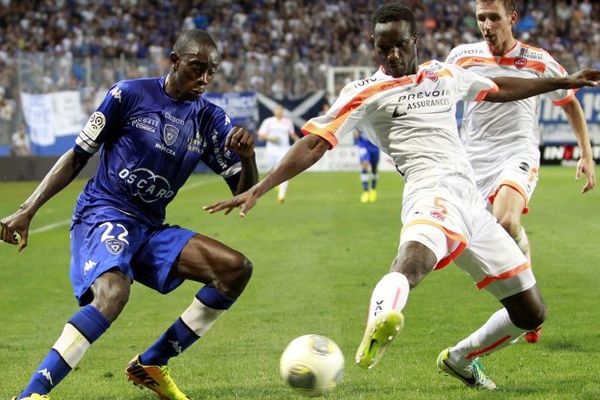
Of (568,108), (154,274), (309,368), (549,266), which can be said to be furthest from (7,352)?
(549,266)

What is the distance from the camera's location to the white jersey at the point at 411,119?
20.4 feet

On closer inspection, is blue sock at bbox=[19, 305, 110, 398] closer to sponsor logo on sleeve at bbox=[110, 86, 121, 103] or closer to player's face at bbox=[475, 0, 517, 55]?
sponsor logo on sleeve at bbox=[110, 86, 121, 103]

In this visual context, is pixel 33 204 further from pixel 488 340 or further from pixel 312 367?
pixel 488 340

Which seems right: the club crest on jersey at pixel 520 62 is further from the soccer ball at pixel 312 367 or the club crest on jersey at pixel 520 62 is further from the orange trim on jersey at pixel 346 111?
the soccer ball at pixel 312 367

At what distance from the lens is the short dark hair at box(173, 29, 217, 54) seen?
6395mm

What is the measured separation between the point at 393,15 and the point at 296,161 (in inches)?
41.9

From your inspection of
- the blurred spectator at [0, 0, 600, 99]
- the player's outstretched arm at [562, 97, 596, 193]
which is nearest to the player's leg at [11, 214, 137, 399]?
the player's outstretched arm at [562, 97, 596, 193]

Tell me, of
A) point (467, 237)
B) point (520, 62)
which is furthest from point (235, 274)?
point (520, 62)

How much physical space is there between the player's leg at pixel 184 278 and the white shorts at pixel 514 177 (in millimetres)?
2855

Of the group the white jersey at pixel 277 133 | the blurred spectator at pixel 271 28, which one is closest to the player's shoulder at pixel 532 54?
the white jersey at pixel 277 133

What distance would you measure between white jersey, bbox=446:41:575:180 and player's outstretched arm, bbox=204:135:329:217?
2857 millimetres

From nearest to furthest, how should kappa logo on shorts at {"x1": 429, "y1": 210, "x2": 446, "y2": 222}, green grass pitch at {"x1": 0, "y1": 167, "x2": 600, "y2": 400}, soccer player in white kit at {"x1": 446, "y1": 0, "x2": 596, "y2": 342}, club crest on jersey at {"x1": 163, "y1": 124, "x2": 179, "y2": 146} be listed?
kappa logo on shorts at {"x1": 429, "y1": 210, "x2": 446, "y2": 222}
club crest on jersey at {"x1": 163, "y1": 124, "x2": 179, "y2": 146}
green grass pitch at {"x1": 0, "y1": 167, "x2": 600, "y2": 400}
soccer player in white kit at {"x1": 446, "y1": 0, "x2": 596, "y2": 342}

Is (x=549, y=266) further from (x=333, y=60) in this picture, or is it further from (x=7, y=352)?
(x=333, y=60)

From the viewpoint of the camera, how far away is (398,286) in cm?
536
